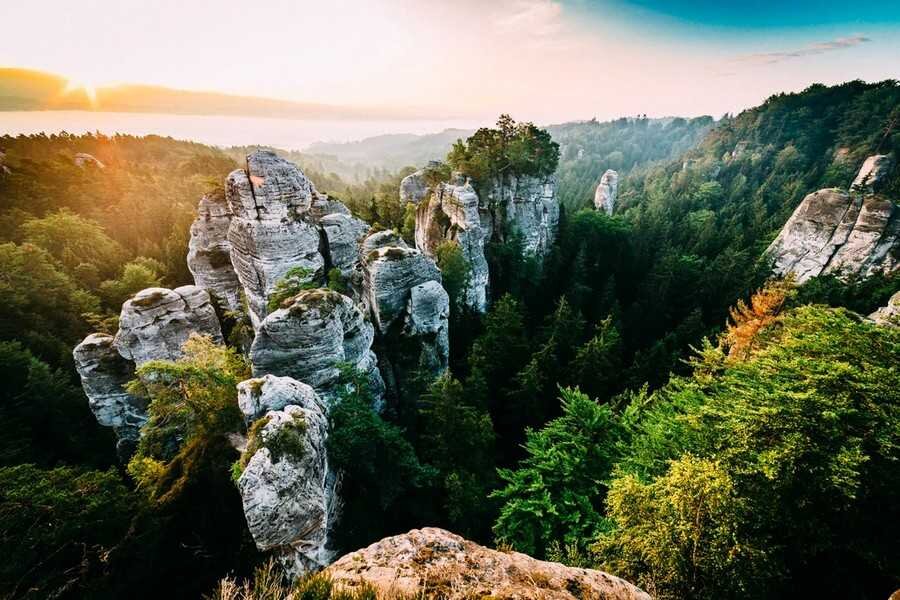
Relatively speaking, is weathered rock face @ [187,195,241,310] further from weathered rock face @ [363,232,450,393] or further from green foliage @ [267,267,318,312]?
weathered rock face @ [363,232,450,393]

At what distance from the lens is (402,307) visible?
72.4 ft

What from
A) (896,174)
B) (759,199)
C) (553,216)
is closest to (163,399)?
(553,216)

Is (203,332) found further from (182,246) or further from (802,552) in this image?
(802,552)

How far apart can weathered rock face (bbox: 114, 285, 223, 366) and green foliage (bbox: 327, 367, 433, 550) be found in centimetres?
1227

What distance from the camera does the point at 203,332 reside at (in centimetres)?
2238

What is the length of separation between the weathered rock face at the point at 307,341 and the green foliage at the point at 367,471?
2.12 metres

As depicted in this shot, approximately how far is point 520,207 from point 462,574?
36.5m

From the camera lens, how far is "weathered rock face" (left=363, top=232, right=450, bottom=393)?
21391 millimetres

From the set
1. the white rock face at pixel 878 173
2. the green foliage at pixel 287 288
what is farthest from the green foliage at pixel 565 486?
the white rock face at pixel 878 173

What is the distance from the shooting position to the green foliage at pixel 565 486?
40.3 feet

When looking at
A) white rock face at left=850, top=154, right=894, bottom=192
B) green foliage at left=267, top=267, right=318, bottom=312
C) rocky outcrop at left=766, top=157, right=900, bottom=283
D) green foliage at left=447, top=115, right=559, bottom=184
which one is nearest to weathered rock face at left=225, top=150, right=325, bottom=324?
green foliage at left=267, top=267, right=318, bottom=312

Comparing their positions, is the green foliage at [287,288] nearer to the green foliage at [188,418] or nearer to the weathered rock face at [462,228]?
the green foliage at [188,418]

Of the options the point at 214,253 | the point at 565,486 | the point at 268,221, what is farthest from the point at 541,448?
the point at 214,253

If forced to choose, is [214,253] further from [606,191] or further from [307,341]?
[606,191]
